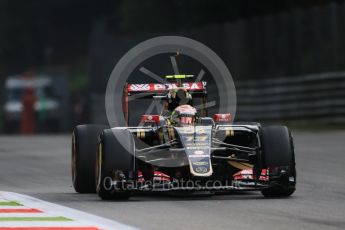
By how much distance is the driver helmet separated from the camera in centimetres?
1464

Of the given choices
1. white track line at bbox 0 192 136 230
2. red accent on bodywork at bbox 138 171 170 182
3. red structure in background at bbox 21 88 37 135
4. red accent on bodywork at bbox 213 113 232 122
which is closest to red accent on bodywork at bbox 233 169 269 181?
red accent on bodywork at bbox 138 171 170 182

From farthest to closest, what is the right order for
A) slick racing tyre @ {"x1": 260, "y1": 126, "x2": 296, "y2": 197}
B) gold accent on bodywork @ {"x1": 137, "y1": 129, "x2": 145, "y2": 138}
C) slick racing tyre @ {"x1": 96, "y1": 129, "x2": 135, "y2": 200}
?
gold accent on bodywork @ {"x1": 137, "y1": 129, "x2": 145, "y2": 138} → slick racing tyre @ {"x1": 260, "y1": 126, "x2": 296, "y2": 197} → slick racing tyre @ {"x1": 96, "y1": 129, "x2": 135, "y2": 200}

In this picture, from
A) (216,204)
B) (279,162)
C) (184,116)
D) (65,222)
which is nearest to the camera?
(65,222)

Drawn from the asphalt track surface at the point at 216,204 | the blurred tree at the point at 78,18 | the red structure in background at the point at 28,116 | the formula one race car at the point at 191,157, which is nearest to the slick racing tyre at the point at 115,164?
the formula one race car at the point at 191,157

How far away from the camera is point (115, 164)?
540 inches

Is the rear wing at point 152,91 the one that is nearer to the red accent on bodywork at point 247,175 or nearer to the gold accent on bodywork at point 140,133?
the gold accent on bodywork at point 140,133

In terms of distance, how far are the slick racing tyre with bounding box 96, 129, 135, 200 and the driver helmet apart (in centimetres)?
93

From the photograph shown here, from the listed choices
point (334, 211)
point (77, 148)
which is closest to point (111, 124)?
point (77, 148)

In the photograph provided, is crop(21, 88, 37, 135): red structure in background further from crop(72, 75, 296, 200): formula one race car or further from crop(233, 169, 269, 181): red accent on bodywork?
crop(233, 169, 269, 181): red accent on bodywork

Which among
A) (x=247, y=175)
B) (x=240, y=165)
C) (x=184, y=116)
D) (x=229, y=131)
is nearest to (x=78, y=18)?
→ (x=184, y=116)

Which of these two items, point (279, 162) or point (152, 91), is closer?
point (279, 162)

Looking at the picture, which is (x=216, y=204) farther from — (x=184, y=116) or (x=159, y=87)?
(x=159, y=87)

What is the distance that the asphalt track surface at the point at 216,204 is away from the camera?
1141 centimetres

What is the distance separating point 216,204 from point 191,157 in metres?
0.66
